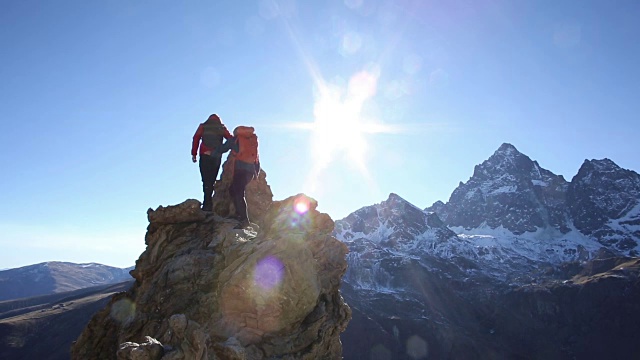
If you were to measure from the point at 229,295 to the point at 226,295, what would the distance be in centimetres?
12

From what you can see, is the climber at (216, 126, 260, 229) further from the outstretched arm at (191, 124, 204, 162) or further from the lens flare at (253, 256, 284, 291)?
the lens flare at (253, 256, 284, 291)

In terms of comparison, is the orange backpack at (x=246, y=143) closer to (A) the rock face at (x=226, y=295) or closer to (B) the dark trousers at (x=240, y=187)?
(B) the dark trousers at (x=240, y=187)

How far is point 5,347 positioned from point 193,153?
9707 inches

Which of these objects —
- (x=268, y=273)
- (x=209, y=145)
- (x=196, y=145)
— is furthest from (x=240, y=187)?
(x=268, y=273)

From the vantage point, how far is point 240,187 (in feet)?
Result: 56.5

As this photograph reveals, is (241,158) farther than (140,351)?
Yes

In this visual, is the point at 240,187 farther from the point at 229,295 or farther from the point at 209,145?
the point at 229,295

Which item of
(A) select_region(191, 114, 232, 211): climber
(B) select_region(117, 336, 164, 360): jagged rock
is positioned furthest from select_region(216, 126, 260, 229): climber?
(B) select_region(117, 336, 164, 360): jagged rock

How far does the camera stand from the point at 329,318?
14.4 meters

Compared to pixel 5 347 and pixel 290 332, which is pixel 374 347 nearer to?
pixel 5 347

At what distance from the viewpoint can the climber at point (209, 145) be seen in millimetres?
17344

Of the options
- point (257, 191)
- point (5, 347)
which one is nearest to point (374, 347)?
point (5, 347)

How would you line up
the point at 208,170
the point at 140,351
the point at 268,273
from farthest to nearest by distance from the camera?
1. the point at 208,170
2. the point at 268,273
3. the point at 140,351

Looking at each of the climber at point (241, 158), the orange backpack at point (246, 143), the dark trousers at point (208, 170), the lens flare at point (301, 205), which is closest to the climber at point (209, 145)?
the dark trousers at point (208, 170)
